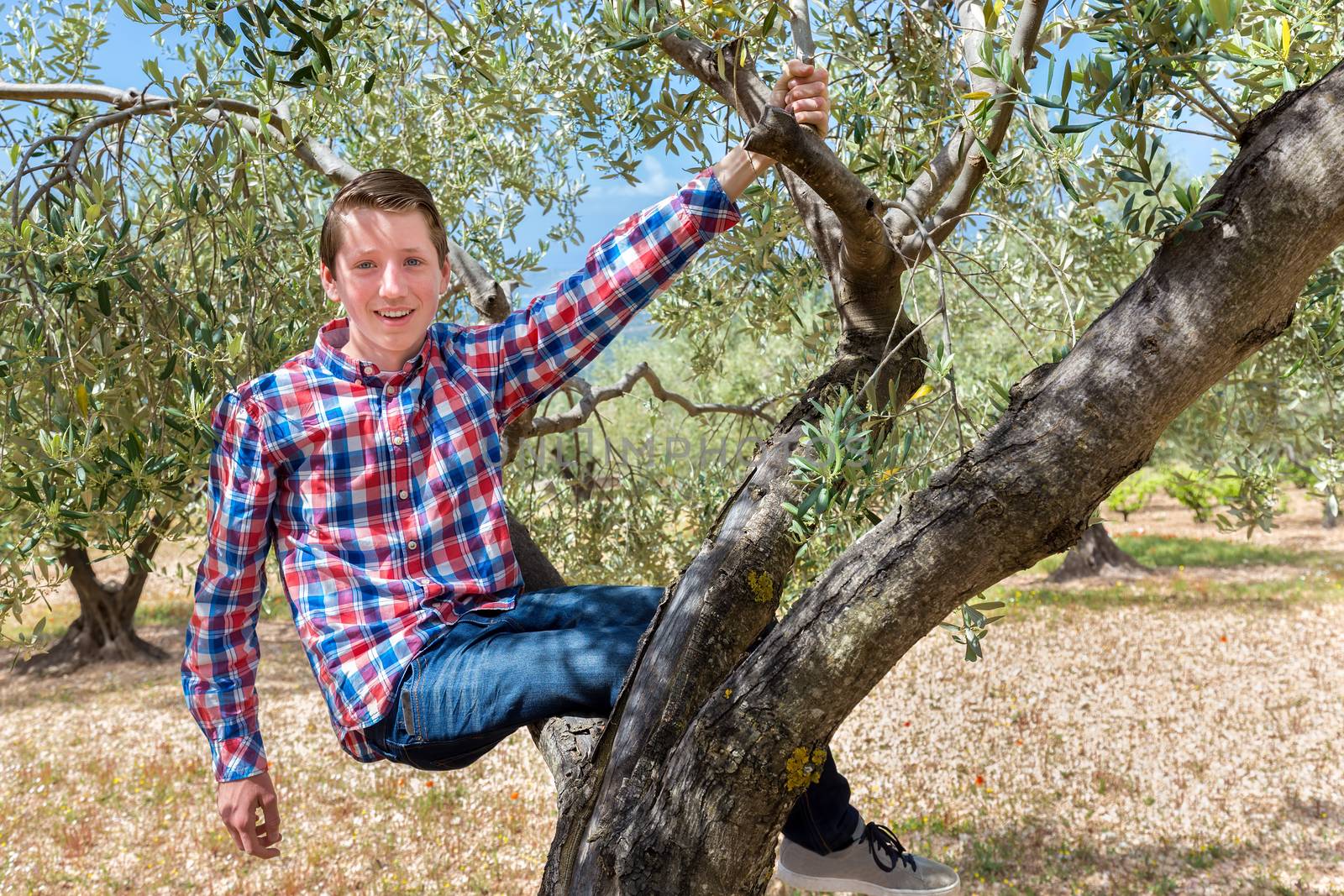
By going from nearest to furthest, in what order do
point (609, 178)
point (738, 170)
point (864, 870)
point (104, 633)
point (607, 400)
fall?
point (738, 170) < point (864, 870) < point (609, 178) < point (607, 400) < point (104, 633)

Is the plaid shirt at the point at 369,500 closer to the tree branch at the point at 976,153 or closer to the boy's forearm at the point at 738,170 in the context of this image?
the boy's forearm at the point at 738,170

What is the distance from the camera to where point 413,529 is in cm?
237

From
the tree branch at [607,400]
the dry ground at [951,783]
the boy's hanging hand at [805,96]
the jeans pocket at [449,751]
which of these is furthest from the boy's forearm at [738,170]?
the dry ground at [951,783]

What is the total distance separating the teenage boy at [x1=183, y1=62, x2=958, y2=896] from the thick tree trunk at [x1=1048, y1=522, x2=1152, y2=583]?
17.1m

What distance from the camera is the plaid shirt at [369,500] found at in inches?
91.3

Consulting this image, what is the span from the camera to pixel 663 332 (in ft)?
18.6

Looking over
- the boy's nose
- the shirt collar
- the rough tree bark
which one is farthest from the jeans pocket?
the boy's nose

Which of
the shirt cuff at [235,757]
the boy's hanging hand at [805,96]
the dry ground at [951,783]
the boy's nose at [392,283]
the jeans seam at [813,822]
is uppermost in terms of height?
the boy's hanging hand at [805,96]

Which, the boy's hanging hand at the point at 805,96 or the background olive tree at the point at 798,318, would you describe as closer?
the background olive tree at the point at 798,318

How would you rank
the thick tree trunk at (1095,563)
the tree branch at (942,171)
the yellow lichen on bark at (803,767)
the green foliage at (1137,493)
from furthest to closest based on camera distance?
the green foliage at (1137,493)
the thick tree trunk at (1095,563)
the tree branch at (942,171)
the yellow lichen on bark at (803,767)

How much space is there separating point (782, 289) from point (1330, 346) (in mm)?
2201

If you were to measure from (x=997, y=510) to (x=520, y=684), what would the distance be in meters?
→ 1.05

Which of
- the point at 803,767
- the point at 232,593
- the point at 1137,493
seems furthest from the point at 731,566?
the point at 1137,493

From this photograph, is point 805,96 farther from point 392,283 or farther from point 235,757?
point 235,757
